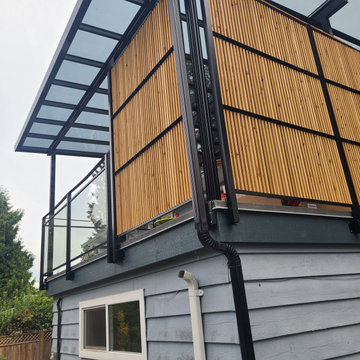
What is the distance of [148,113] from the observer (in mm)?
Answer: 4234

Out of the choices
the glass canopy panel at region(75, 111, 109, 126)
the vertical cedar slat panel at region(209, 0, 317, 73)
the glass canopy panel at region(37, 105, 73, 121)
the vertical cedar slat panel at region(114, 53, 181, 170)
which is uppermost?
the glass canopy panel at region(75, 111, 109, 126)

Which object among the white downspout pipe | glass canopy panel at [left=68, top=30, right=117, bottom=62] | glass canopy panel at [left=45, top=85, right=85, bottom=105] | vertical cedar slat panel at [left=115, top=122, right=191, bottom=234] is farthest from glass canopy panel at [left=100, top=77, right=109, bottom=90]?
the white downspout pipe

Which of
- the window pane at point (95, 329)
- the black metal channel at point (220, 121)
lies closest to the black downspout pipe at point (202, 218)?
the black metal channel at point (220, 121)

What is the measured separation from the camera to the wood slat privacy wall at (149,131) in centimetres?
360

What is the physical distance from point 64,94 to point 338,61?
4.69 m

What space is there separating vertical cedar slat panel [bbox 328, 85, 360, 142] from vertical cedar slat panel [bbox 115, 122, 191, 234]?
7.17ft

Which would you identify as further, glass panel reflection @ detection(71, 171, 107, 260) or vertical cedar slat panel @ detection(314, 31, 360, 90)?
glass panel reflection @ detection(71, 171, 107, 260)

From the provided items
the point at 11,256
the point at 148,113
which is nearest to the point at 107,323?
the point at 148,113

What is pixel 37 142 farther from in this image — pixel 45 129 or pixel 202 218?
pixel 202 218

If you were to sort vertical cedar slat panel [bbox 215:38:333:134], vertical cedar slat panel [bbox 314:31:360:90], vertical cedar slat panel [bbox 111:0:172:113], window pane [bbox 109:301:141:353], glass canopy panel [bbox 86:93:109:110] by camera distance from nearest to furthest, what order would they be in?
vertical cedar slat panel [bbox 215:38:333:134]
window pane [bbox 109:301:141:353]
vertical cedar slat panel [bbox 111:0:172:113]
vertical cedar slat panel [bbox 314:31:360:90]
glass canopy panel [bbox 86:93:109:110]

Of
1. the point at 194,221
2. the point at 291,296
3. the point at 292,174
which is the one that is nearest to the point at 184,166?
the point at 194,221

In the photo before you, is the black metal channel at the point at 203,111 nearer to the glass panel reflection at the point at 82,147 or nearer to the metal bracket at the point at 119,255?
the metal bracket at the point at 119,255

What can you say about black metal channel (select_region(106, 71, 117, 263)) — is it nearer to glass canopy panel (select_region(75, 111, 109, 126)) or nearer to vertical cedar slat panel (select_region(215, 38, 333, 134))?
vertical cedar slat panel (select_region(215, 38, 333, 134))

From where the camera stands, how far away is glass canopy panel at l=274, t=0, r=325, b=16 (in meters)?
5.27
